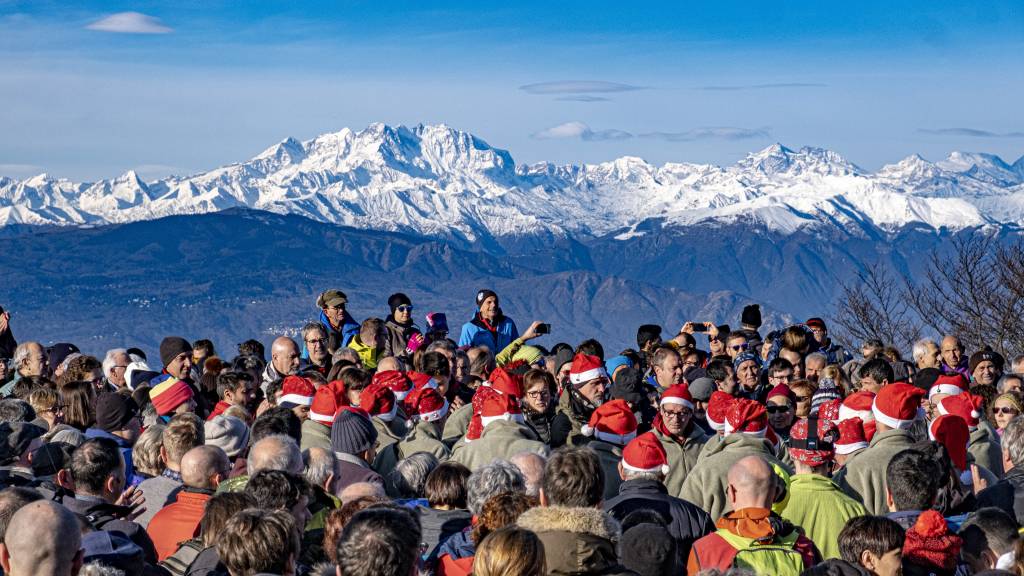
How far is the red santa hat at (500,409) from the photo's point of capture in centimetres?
852

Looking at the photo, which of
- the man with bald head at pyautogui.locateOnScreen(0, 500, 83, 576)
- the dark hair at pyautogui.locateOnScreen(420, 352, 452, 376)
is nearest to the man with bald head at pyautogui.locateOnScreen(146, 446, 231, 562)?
the man with bald head at pyautogui.locateOnScreen(0, 500, 83, 576)

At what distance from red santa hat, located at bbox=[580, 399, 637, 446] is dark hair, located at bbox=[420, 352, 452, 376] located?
2.70m

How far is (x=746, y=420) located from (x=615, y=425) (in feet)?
2.77

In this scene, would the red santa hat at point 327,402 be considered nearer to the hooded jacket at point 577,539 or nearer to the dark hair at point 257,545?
the dark hair at point 257,545

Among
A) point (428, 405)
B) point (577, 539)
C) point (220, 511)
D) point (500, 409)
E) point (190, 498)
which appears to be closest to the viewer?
point (577, 539)

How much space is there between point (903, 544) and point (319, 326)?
26.8ft

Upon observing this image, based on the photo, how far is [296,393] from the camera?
956cm

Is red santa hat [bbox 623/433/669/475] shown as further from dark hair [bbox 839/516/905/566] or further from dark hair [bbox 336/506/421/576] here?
dark hair [bbox 336/506/421/576]

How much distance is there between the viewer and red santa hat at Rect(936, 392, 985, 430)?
8789mm

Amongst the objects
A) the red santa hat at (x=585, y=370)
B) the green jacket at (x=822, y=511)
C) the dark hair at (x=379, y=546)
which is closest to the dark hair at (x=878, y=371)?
the red santa hat at (x=585, y=370)

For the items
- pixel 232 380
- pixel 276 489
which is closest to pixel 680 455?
pixel 276 489

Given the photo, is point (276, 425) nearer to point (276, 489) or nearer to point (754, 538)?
point (276, 489)

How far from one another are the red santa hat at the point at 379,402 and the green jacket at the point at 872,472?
3234mm

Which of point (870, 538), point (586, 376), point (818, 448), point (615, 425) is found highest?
point (870, 538)
